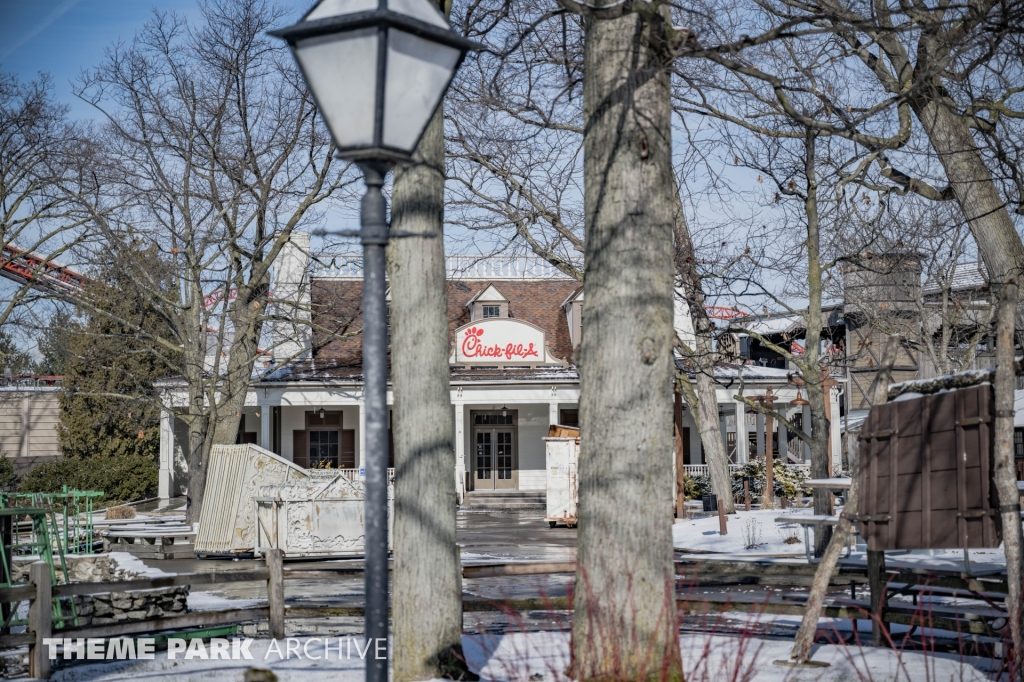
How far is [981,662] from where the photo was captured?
7.20m

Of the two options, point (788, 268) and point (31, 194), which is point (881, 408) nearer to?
point (788, 268)

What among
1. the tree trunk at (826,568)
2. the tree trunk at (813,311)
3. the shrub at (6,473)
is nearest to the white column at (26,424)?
the shrub at (6,473)

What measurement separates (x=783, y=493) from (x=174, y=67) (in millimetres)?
19676

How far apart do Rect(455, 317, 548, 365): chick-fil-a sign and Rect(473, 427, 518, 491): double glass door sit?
123 inches

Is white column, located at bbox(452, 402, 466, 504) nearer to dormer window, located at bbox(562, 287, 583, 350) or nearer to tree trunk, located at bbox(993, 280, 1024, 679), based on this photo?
dormer window, located at bbox(562, 287, 583, 350)

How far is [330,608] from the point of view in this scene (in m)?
9.09

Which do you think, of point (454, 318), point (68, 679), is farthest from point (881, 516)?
point (454, 318)

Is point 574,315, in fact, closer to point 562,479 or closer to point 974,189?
point 562,479

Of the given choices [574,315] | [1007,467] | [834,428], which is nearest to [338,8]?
[1007,467]

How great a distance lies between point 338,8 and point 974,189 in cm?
843

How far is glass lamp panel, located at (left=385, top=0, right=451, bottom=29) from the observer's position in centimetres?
320

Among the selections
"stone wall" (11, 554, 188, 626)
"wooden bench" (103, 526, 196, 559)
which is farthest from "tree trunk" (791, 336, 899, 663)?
"wooden bench" (103, 526, 196, 559)

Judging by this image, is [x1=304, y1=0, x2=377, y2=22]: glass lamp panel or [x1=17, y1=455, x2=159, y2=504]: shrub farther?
[x1=17, y1=455, x2=159, y2=504]: shrub

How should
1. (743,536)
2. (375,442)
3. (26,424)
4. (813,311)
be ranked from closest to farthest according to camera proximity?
(375,442)
(813,311)
(743,536)
(26,424)
